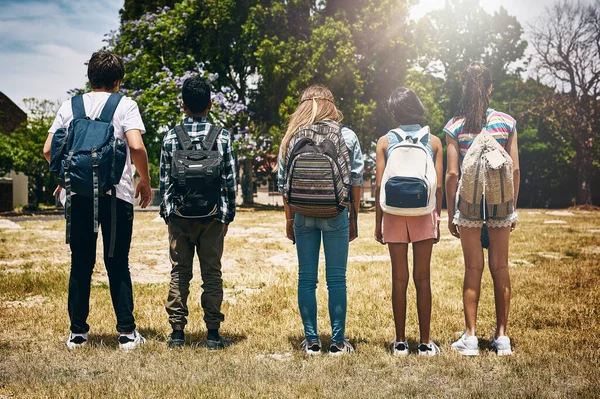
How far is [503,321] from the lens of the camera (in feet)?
13.2

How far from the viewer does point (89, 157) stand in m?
3.83

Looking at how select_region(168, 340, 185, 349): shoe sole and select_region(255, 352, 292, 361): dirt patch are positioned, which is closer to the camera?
select_region(255, 352, 292, 361): dirt patch

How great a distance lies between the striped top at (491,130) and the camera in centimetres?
400

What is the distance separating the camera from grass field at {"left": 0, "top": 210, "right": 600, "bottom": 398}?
3223mm

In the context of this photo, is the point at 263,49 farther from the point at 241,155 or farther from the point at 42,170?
the point at 42,170

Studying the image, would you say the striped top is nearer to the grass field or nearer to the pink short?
the pink short

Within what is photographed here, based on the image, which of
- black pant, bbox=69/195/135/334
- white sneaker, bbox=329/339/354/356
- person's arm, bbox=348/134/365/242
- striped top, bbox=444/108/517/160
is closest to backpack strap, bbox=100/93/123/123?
black pant, bbox=69/195/135/334

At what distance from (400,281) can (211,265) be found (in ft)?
4.77

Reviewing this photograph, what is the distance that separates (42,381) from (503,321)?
126 inches

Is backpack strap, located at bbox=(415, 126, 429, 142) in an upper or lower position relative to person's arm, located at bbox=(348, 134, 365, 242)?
upper

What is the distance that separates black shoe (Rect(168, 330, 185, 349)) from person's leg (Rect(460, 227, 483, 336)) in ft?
7.17

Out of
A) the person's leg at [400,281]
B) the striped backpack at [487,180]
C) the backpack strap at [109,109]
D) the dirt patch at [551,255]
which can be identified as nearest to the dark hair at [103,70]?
the backpack strap at [109,109]

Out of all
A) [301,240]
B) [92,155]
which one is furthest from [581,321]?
[92,155]

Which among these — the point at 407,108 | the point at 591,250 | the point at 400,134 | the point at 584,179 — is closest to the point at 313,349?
the point at 400,134
